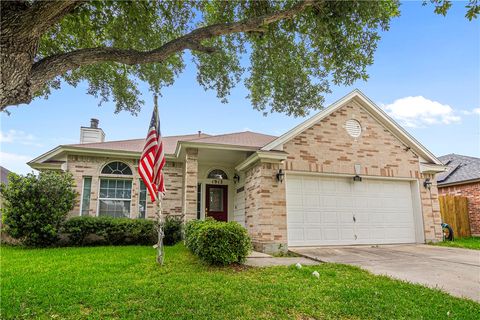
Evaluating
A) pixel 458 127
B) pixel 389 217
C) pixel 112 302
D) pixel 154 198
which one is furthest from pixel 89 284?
pixel 458 127

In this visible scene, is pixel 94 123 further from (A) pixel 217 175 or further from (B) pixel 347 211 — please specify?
(B) pixel 347 211

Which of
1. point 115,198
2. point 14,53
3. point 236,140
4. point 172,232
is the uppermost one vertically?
point 236,140

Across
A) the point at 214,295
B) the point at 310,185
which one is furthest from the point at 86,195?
the point at 214,295

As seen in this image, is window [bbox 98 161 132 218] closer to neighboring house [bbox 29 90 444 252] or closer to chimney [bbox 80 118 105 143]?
neighboring house [bbox 29 90 444 252]

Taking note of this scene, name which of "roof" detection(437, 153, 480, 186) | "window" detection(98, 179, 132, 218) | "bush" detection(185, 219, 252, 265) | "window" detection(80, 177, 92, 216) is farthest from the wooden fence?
"window" detection(80, 177, 92, 216)

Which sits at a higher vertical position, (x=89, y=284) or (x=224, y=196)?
(x=224, y=196)

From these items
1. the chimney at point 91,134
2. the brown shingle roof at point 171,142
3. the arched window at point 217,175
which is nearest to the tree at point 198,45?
the brown shingle roof at point 171,142

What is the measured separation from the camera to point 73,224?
10.1 meters

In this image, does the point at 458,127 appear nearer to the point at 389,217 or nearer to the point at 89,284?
the point at 389,217

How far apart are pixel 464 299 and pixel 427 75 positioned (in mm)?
9220

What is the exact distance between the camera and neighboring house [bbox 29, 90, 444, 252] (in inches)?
361

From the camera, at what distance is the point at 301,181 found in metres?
9.59

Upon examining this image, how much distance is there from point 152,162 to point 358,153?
7.24 metres

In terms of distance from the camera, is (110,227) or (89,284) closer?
(89,284)
